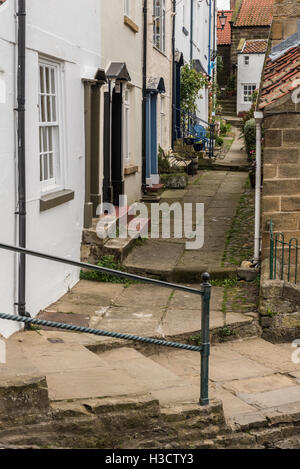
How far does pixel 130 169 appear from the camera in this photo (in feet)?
43.6

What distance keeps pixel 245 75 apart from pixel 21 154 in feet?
119

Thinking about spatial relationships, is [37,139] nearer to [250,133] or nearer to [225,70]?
[250,133]

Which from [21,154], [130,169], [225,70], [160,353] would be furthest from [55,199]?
[225,70]

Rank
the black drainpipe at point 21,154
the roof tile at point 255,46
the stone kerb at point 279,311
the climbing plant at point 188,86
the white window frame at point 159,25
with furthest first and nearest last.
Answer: the roof tile at point 255,46
the climbing plant at point 188,86
the white window frame at point 159,25
the stone kerb at point 279,311
the black drainpipe at point 21,154

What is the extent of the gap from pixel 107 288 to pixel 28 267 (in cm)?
199

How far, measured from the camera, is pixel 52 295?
837 cm

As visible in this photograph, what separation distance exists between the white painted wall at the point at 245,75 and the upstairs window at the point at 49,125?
3359 centimetres

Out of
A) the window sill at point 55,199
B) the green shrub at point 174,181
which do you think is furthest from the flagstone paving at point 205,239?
the window sill at point 55,199

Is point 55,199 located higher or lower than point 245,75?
lower

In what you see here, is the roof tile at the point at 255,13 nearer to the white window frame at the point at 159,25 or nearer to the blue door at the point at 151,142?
the white window frame at the point at 159,25

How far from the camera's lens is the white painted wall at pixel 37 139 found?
6859 mm

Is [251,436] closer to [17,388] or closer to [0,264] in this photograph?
[17,388]

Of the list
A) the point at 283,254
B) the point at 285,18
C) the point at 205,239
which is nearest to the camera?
the point at 283,254

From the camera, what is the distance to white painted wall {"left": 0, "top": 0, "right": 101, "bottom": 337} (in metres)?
6.86
